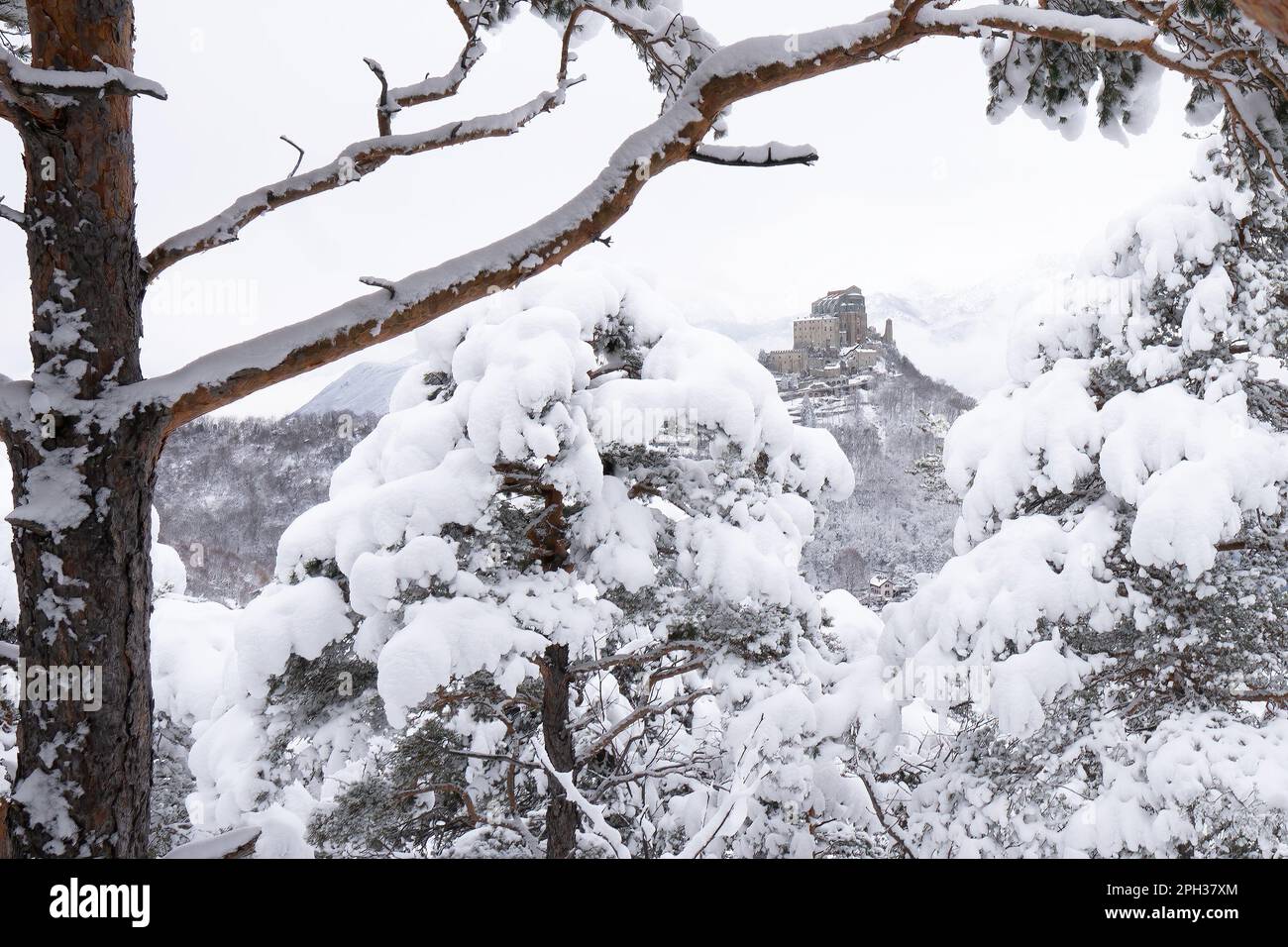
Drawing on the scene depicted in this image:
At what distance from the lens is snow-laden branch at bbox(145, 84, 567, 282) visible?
2.57 meters

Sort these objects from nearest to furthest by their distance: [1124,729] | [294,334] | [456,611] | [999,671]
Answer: [294,334]
[456,611]
[999,671]
[1124,729]

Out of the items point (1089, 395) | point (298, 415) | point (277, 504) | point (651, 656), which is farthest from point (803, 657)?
point (298, 415)

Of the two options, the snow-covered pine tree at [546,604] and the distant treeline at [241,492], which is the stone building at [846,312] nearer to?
the distant treeline at [241,492]

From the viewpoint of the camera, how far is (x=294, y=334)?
7.89 feet

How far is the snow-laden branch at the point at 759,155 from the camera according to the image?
230cm

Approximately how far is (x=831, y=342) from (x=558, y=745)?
88.9ft

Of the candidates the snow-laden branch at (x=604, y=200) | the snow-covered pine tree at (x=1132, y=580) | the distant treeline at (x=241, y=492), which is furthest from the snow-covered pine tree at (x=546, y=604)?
the distant treeline at (x=241, y=492)

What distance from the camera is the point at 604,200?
97.1 inches

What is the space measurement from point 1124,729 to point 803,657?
3425 millimetres

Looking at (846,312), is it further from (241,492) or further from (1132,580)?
(1132,580)

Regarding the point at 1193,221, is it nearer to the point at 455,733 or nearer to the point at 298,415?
the point at 455,733

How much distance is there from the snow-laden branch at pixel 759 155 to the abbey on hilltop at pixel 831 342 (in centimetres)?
2217

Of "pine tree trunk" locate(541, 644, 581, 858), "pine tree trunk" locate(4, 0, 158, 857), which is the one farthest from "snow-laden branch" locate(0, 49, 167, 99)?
"pine tree trunk" locate(541, 644, 581, 858)

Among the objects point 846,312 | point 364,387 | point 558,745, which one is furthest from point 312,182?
point 846,312
